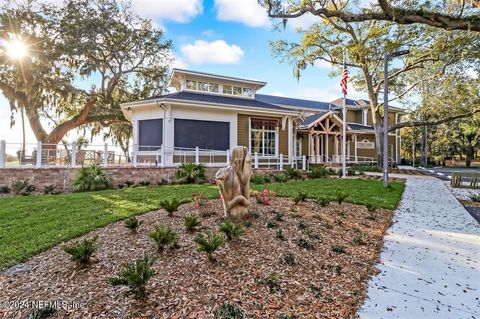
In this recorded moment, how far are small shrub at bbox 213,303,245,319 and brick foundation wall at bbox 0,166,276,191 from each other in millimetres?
9473

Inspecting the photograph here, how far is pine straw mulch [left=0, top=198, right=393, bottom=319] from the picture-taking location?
2.82 meters

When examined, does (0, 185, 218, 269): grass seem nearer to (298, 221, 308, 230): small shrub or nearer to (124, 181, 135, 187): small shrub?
(124, 181, 135, 187): small shrub

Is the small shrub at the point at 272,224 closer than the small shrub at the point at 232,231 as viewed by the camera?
No

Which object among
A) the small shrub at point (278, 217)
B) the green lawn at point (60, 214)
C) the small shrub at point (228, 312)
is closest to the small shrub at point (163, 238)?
the small shrub at point (228, 312)

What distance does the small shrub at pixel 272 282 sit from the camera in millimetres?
3182

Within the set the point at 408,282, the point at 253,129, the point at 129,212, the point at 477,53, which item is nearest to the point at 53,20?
the point at 253,129

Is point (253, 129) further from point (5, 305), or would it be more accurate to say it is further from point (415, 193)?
point (5, 305)

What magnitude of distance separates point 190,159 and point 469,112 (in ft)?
67.4

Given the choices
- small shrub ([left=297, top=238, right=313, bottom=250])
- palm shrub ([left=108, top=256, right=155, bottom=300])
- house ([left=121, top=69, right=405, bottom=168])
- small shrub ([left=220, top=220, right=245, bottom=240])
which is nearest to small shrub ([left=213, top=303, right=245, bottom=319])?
palm shrub ([left=108, top=256, right=155, bottom=300])

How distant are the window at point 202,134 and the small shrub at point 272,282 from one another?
10834 mm

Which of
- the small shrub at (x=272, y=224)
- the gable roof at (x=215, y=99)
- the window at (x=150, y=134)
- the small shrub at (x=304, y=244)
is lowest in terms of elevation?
the small shrub at (x=304, y=244)

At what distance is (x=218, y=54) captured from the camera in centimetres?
1897

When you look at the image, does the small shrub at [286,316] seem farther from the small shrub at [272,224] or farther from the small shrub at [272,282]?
the small shrub at [272,224]

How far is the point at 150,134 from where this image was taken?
45.5 feet
